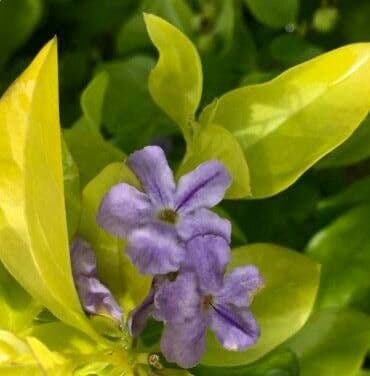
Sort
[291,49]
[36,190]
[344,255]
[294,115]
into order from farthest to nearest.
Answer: [291,49]
[344,255]
[294,115]
[36,190]

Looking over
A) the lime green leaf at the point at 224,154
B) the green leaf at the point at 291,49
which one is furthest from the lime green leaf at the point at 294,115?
the green leaf at the point at 291,49

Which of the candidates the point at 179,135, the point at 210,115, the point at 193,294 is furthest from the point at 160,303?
the point at 179,135

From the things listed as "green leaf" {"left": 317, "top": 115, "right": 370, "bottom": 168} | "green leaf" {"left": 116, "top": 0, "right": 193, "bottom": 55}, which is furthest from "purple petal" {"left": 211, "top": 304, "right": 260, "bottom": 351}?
"green leaf" {"left": 116, "top": 0, "right": 193, "bottom": 55}

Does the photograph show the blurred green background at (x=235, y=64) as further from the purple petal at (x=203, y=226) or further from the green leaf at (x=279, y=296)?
the purple petal at (x=203, y=226)

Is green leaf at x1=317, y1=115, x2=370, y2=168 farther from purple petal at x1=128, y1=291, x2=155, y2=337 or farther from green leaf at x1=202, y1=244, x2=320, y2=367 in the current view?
purple petal at x1=128, y1=291, x2=155, y2=337

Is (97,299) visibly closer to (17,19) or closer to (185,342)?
(185,342)

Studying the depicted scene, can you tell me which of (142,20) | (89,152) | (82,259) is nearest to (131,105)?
(142,20)
